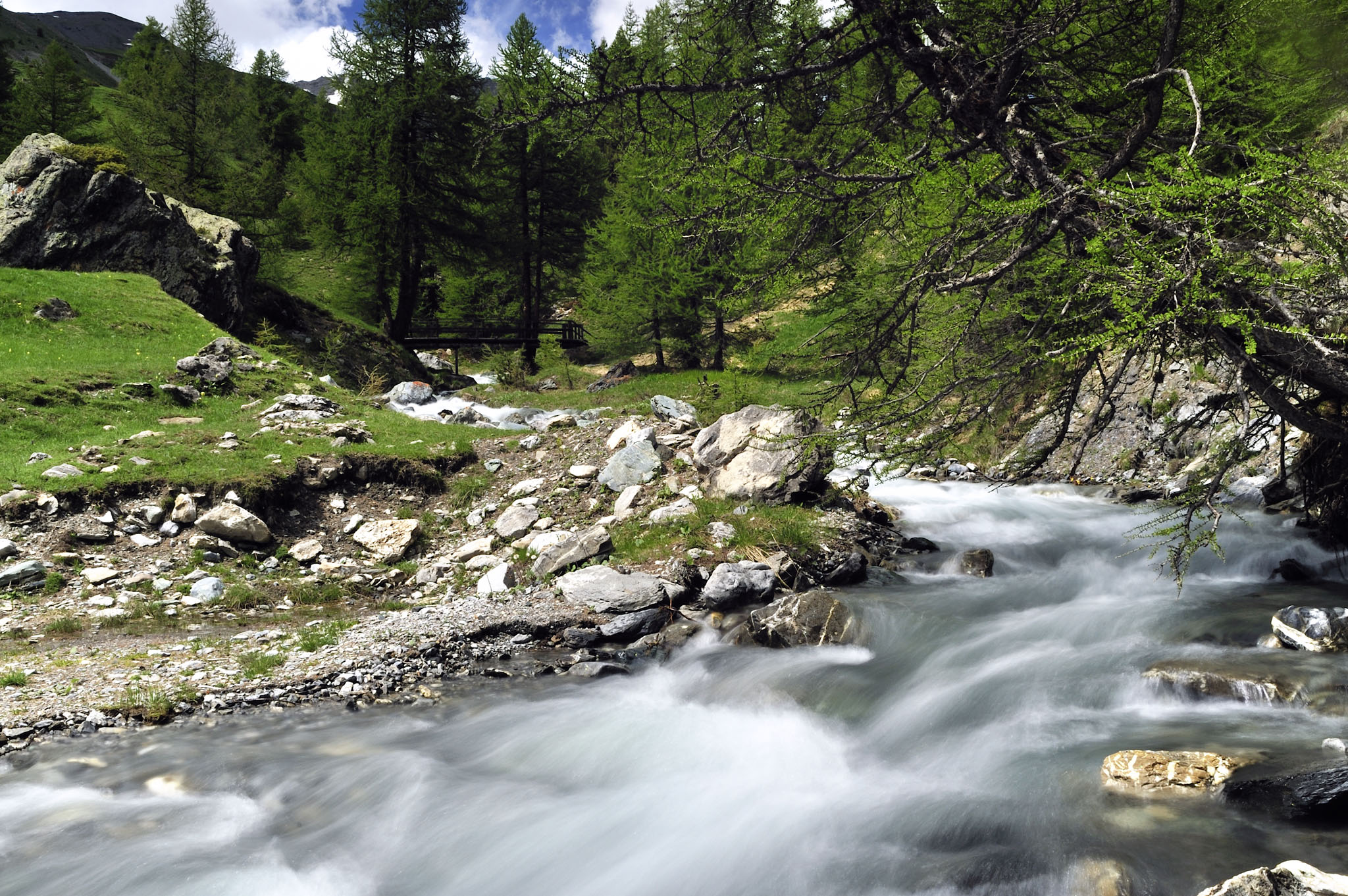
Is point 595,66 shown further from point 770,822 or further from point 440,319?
point 440,319

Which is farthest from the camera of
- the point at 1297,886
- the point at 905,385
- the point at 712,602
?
the point at 712,602

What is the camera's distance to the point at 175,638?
8.48m

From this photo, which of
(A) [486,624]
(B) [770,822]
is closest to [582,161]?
(A) [486,624]

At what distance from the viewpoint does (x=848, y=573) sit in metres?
10.5

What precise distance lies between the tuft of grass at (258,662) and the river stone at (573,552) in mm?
3414

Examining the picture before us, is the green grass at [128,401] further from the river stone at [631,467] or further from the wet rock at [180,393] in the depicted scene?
the river stone at [631,467]

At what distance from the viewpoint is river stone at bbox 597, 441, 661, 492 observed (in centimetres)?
1273

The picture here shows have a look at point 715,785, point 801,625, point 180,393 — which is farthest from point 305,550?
point 180,393

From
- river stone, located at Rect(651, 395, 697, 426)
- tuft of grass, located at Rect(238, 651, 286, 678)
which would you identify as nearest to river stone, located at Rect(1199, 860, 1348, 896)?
tuft of grass, located at Rect(238, 651, 286, 678)

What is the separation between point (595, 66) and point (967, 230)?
121 inches

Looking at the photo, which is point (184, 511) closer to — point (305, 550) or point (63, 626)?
point (305, 550)

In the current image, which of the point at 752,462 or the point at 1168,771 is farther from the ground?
the point at 752,462

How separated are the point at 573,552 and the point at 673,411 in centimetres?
559

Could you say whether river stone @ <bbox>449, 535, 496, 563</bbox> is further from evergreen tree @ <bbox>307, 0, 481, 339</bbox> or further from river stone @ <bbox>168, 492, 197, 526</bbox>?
evergreen tree @ <bbox>307, 0, 481, 339</bbox>
